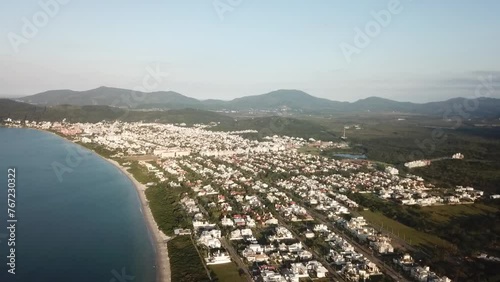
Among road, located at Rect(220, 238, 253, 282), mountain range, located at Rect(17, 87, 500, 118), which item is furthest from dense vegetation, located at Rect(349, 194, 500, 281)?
mountain range, located at Rect(17, 87, 500, 118)

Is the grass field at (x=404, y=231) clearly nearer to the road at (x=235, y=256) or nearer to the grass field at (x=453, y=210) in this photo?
the grass field at (x=453, y=210)

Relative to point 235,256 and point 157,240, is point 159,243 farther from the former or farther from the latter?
point 235,256

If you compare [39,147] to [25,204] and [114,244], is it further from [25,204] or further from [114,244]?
[114,244]

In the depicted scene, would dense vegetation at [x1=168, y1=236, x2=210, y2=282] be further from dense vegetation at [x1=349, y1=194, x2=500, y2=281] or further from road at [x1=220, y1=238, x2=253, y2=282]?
dense vegetation at [x1=349, y1=194, x2=500, y2=281]

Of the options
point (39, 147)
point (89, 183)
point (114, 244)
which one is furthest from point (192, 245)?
point (39, 147)

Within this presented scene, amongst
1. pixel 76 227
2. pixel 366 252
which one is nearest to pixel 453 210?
pixel 366 252
